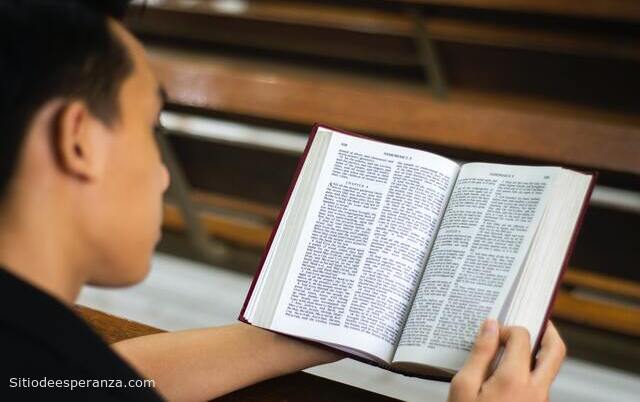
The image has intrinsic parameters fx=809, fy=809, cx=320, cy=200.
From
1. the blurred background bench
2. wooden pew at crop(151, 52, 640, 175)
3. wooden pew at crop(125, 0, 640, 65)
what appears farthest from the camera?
wooden pew at crop(125, 0, 640, 65)

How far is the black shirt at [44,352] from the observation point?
2.09ft

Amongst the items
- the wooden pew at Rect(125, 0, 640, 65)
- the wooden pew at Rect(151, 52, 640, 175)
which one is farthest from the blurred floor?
the wooden pew at Rect(125, 0, 640, 65)

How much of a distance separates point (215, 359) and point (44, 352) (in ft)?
1.33

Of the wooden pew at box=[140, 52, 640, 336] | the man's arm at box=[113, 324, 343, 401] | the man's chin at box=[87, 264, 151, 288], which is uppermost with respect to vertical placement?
the wooden pew at box=[140, 52, 640, 336]

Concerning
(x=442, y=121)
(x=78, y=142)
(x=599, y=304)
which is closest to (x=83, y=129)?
(x=78, y=142)

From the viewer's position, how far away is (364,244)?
1.00 m

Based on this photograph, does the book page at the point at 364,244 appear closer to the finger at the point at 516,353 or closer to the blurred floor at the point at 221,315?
the finger at the point at 516,353

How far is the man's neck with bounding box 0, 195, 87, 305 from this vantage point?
671mm

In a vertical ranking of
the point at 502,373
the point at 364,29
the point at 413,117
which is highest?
the point at 364,29

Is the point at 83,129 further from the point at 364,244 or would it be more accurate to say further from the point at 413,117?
the point at 413,117

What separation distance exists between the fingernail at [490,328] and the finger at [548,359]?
65 millimetres

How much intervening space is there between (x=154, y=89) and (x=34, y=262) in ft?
0.70

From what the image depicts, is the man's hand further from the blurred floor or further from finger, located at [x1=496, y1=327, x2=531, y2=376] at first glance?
the blurred floor

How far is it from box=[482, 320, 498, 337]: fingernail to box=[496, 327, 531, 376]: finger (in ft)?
0.06
